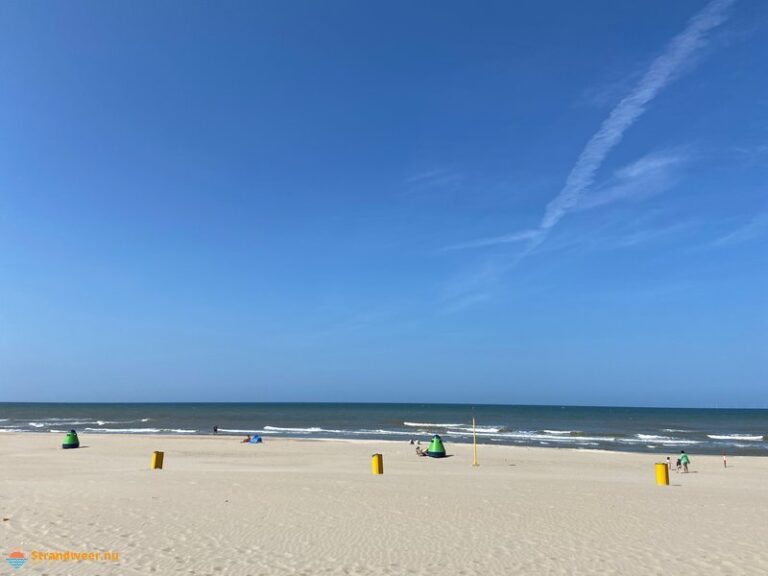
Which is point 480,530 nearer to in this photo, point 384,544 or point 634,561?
point 384,544

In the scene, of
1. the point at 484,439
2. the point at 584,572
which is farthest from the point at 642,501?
the point at 484,439

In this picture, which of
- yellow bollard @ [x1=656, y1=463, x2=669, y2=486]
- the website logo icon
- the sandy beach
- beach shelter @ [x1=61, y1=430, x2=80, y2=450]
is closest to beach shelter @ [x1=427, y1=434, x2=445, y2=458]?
the sandy beach

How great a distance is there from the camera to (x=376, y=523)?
10.6 meters

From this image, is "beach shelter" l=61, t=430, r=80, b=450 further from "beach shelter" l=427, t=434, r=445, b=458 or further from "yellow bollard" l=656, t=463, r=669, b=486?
"yellow bollard" l=656, t=463, r=669, b=486

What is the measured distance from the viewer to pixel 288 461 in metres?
25.6

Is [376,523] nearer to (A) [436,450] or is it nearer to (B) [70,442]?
(A) [436,450]

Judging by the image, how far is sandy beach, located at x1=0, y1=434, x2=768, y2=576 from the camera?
7.96 meters

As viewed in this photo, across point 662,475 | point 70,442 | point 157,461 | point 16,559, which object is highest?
point 16,559

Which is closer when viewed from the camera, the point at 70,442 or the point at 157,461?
the point at 157,461

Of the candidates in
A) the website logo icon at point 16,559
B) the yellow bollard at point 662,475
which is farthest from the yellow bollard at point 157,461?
the yellow bollard at point 662,475

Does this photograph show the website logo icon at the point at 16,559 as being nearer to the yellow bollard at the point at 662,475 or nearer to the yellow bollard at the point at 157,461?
the yellow bollard at the point at 157,461

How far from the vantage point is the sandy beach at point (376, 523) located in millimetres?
7965

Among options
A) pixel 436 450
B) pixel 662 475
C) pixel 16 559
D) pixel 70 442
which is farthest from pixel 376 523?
pixel 70 442

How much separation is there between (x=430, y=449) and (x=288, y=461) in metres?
6.77
